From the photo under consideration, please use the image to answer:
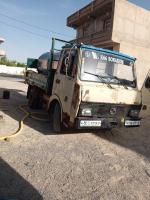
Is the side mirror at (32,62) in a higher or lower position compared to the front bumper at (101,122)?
higher

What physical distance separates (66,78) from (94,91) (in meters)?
1.01

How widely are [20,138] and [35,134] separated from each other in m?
0.56

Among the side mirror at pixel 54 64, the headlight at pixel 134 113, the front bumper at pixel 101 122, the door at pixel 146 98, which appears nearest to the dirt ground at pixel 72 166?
the front bumper at pixel 101 122

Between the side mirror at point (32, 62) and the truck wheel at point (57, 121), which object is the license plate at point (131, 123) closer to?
the truck wheel at point (57, 121)

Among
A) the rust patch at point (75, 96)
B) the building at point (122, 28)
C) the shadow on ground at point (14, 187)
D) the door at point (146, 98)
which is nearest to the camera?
the shadow on ground at point (14, 187)

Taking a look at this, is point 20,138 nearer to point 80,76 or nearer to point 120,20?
point 80,76

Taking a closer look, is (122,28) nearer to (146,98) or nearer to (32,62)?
(32,62)

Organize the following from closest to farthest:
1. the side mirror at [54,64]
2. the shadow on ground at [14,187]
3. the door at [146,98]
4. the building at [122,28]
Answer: the shadow on ground at [14,187]
the door at [146,98]
the side mirror at [54,64]
the building at [122,28]

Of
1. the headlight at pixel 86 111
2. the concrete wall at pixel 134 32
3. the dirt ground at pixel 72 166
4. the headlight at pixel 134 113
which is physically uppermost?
the concrete wall at pixel 134 32

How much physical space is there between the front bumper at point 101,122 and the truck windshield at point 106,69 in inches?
38.7

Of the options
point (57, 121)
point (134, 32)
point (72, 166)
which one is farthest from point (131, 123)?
point (134, 32)

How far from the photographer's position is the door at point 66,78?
20.6 ft

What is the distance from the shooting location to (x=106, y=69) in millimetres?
6645

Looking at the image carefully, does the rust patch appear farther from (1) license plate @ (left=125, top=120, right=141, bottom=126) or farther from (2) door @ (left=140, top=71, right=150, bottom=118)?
(2) door @ (left=140, top=71, right=150, bottom=118)
